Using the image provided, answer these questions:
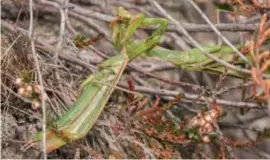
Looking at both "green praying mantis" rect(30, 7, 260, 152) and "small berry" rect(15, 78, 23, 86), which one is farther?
"small berry" rect(15, 78, 23, 86)

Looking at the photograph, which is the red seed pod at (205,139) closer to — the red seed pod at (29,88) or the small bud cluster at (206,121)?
the small bud cluster at (206,121)

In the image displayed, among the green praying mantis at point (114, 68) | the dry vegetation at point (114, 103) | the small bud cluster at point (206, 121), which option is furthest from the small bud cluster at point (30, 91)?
the small bud cluster at point (206, 121)

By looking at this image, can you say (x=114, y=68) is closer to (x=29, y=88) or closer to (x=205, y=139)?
(x=29, y=88)

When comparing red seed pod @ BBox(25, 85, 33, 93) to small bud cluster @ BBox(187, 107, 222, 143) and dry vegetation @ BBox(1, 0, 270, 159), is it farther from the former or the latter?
small bud cluster @ BBox(187, 107, 222, 143)

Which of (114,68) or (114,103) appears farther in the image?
(114,103)

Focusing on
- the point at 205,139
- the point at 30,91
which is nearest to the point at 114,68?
the point at 30,91

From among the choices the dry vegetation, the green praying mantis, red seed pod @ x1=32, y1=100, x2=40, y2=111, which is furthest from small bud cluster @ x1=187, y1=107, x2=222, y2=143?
red seed pod @ x1=32, y1=100, x2=40, y2=111

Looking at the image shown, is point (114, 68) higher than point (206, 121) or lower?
higher
